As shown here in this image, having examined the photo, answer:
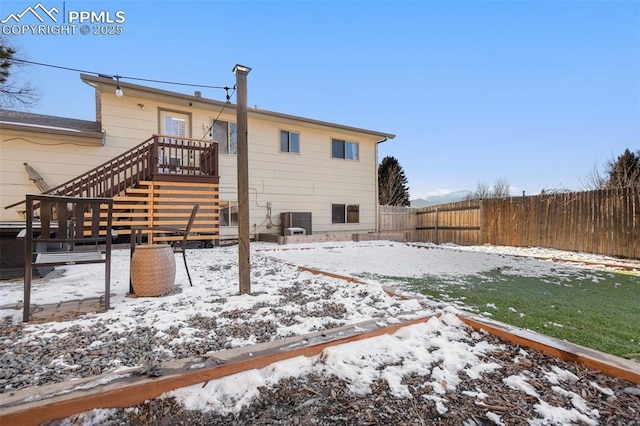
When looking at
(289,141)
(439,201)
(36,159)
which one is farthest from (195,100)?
(439,201)

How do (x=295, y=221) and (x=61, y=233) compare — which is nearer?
(x=61, y=233)

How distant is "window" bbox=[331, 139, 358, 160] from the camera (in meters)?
12.1

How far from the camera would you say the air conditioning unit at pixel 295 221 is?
10.3m

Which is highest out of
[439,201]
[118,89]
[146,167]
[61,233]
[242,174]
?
[439,201]

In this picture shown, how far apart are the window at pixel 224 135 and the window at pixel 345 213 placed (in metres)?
4.57

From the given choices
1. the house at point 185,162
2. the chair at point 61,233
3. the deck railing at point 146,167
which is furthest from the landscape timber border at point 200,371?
the deck railing at point 146,167

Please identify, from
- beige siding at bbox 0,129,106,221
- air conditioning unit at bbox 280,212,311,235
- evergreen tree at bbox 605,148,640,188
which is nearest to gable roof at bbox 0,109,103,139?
beige siding at bbox 0,129,106,221

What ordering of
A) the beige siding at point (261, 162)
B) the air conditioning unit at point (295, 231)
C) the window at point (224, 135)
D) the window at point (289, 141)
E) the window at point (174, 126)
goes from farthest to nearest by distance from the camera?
the window at point (289, 141)
the air conditioning unit at point (295, 231)
the window at point (224, 135)
the window at point (174, 126)
the beige siding at point (261, 162)

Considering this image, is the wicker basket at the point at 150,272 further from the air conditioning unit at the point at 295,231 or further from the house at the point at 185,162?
the air conditioning unit at the point at 295,231

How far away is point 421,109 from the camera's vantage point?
584 inches

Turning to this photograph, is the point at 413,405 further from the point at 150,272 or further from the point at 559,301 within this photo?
the point at 559,301

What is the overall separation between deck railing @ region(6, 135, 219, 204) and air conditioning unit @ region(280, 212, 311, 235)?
2.92 m

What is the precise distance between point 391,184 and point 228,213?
621 inches

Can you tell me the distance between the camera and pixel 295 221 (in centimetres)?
1045
